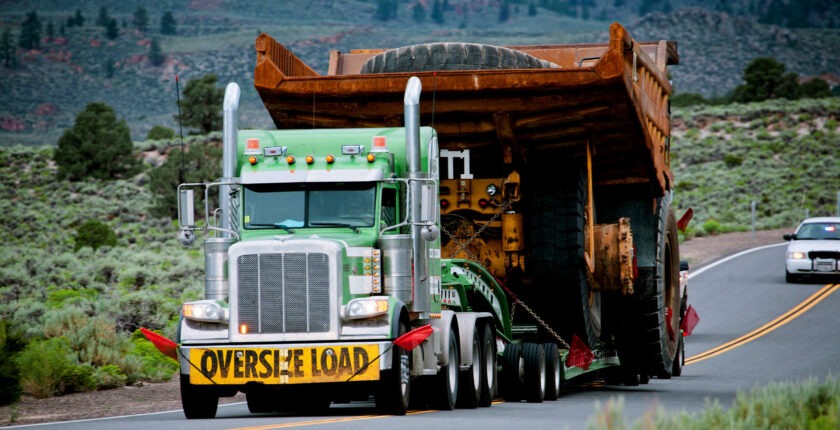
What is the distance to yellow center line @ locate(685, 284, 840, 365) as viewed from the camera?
2592 cm

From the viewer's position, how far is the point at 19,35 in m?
197

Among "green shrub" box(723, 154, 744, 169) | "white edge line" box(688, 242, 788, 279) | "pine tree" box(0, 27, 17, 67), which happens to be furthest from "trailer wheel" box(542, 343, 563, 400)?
"pine tree" box(0, 27, 17, 67)

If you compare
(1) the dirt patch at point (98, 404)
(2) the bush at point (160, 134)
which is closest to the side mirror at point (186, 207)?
(1) the dirt patch at point (98, 404)

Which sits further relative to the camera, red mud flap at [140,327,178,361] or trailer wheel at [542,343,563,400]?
trailer wheel at [542,343,563,400]

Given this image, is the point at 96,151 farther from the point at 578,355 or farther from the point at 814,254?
the point at 578,355

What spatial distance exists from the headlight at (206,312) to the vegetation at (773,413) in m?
4.47

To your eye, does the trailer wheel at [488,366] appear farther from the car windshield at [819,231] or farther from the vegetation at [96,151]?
the vegetation at [96,151]

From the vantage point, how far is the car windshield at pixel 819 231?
3638 centimetres

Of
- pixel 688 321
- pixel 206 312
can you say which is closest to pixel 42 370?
pixel 206 312

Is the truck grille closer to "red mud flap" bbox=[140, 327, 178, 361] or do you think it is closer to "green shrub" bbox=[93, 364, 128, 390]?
"red mud flap" bbox=[140, 327, 178, 361]

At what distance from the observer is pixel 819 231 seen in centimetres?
3659

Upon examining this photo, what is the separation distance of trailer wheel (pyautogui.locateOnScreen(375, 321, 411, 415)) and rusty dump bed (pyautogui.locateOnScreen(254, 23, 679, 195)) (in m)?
2.79

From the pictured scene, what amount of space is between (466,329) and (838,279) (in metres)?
25.2

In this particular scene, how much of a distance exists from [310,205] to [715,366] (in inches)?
483
